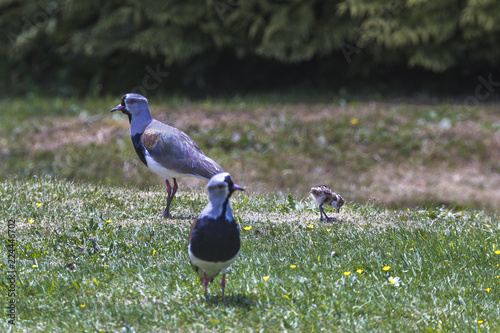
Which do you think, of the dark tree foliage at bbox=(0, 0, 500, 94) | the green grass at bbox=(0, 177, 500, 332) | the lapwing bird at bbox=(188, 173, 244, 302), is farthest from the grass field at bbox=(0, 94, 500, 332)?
the dark tree foliage at bbox=(0, 0, 500, 94)

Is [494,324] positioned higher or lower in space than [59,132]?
higher

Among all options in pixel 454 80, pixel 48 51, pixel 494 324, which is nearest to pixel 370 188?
pixel 454 80

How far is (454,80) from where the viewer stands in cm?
1495

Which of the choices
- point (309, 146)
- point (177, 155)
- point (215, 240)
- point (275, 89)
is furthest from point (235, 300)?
point (275, 89)

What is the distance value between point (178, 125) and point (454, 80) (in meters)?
6.10

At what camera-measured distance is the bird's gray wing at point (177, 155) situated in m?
7.01

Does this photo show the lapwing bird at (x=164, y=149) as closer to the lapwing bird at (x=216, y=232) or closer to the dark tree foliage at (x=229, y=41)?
the lapwing bird at (x=216, y=232)

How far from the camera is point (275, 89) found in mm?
15625

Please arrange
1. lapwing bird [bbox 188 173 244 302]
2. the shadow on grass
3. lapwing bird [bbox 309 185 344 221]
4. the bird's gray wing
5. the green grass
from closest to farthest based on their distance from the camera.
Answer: lapwing bird [bbox 188 173 244 302], the green grass, the shadow on grass, lapwing bird [bbox 309 185 344 221], the bird's gray wing

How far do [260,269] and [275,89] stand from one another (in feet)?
32.9

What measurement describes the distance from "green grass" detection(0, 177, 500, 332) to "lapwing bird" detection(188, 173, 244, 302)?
0.43 metres

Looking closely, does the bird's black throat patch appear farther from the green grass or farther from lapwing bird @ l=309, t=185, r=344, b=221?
lapwing bird @ l=309, t=185, r=344, b=221

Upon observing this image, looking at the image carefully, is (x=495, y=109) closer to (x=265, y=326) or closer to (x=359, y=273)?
(x=359, y=273)

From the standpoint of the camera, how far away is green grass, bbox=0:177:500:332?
5.09 meters
